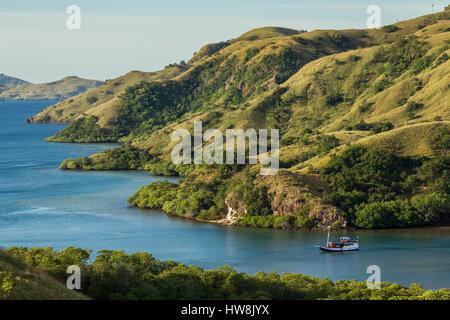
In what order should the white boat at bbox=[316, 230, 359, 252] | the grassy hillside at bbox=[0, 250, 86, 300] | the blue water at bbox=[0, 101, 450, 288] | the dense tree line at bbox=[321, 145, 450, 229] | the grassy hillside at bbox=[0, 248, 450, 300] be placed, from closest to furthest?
the grassy hillside at bbox=[0, 250, 86, 300] → the grassy hillside at bbox=[0, 248, 450, 300] → the blue water at bbox=[0, 101, 450, 288] → the white boat at bbox=[316, 230, 359, 252] → the dense tree line at bbox=[321, 145, 450, 229]

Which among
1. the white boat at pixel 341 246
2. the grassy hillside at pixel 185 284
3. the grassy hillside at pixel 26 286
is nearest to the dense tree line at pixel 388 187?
the white boat at pixel 341 246

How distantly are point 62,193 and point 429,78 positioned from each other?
280ft

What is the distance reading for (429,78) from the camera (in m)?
198

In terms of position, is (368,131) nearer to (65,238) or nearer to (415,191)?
(415,191)

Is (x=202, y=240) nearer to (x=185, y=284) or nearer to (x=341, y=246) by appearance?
(x=341, y=246)

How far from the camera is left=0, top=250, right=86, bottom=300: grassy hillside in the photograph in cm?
4706

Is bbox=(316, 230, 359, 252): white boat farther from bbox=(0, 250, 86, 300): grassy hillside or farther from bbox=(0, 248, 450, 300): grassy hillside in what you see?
bbox=(0, 250, 86, 300): grassy hillside

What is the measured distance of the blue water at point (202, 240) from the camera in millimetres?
99188

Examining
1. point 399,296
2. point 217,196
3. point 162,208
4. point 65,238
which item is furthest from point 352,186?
point 399,296

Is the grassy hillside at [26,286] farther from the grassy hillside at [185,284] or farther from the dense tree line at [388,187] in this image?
the dense tree line at [388,187]

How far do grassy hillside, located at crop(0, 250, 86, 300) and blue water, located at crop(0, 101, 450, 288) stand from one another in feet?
154

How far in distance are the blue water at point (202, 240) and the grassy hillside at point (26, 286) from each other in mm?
47066

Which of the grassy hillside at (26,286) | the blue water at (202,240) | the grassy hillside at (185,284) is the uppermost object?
the grassy hillside at (26,286)

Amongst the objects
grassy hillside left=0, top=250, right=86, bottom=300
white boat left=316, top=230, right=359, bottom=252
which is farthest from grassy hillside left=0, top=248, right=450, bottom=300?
white boat left=316, top=230, right=359, bottom=252
